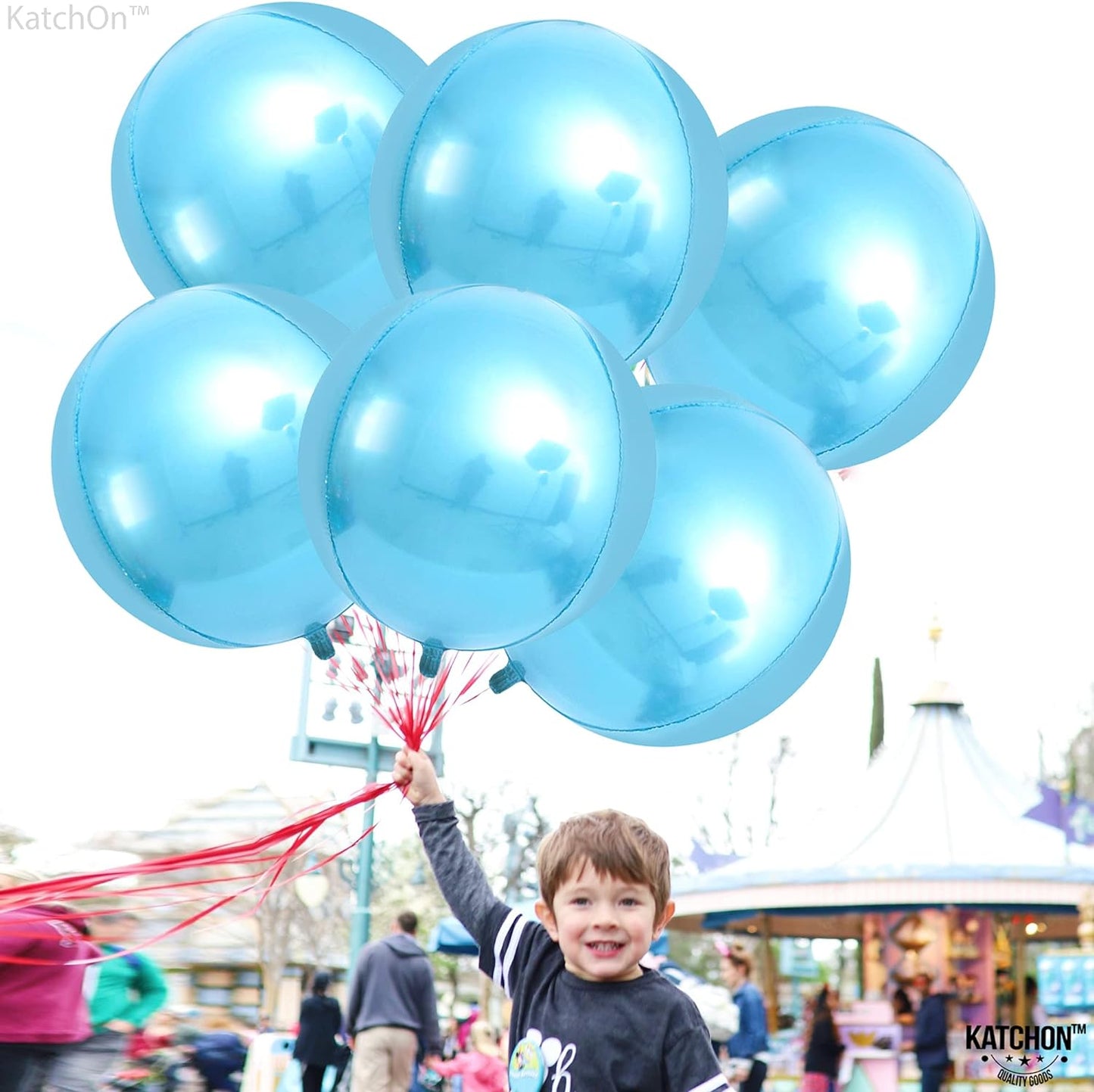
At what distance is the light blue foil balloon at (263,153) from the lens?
299 cm

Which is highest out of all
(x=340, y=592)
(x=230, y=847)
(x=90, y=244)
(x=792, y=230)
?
(x=90, y=244)

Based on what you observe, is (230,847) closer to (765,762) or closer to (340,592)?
(340,592)

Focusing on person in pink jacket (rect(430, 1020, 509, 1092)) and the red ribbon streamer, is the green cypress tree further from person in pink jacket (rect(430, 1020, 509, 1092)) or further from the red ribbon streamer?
the red ribbon streamer

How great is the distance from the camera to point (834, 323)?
3051 mm

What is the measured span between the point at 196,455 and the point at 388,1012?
179 inches

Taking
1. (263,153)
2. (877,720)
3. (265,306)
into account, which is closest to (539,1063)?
(265,306)

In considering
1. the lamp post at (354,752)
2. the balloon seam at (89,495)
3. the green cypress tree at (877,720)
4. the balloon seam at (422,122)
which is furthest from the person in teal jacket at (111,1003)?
the green cypress tree at (877,720)

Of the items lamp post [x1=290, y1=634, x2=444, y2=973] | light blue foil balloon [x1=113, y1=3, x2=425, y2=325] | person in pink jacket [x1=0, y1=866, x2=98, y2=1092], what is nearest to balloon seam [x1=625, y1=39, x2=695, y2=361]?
light blue foil balloon [x1=113, y1=3, x2=425, y2=325]

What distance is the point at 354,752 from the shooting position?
1213 cm

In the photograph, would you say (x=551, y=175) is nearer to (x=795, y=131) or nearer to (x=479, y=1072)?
(x=795, y=131)

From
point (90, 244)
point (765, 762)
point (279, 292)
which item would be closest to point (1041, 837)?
point (90, 244)

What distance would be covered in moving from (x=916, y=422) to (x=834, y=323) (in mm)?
389

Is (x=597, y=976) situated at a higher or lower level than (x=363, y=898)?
lower

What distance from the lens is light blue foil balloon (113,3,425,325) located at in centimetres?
299
